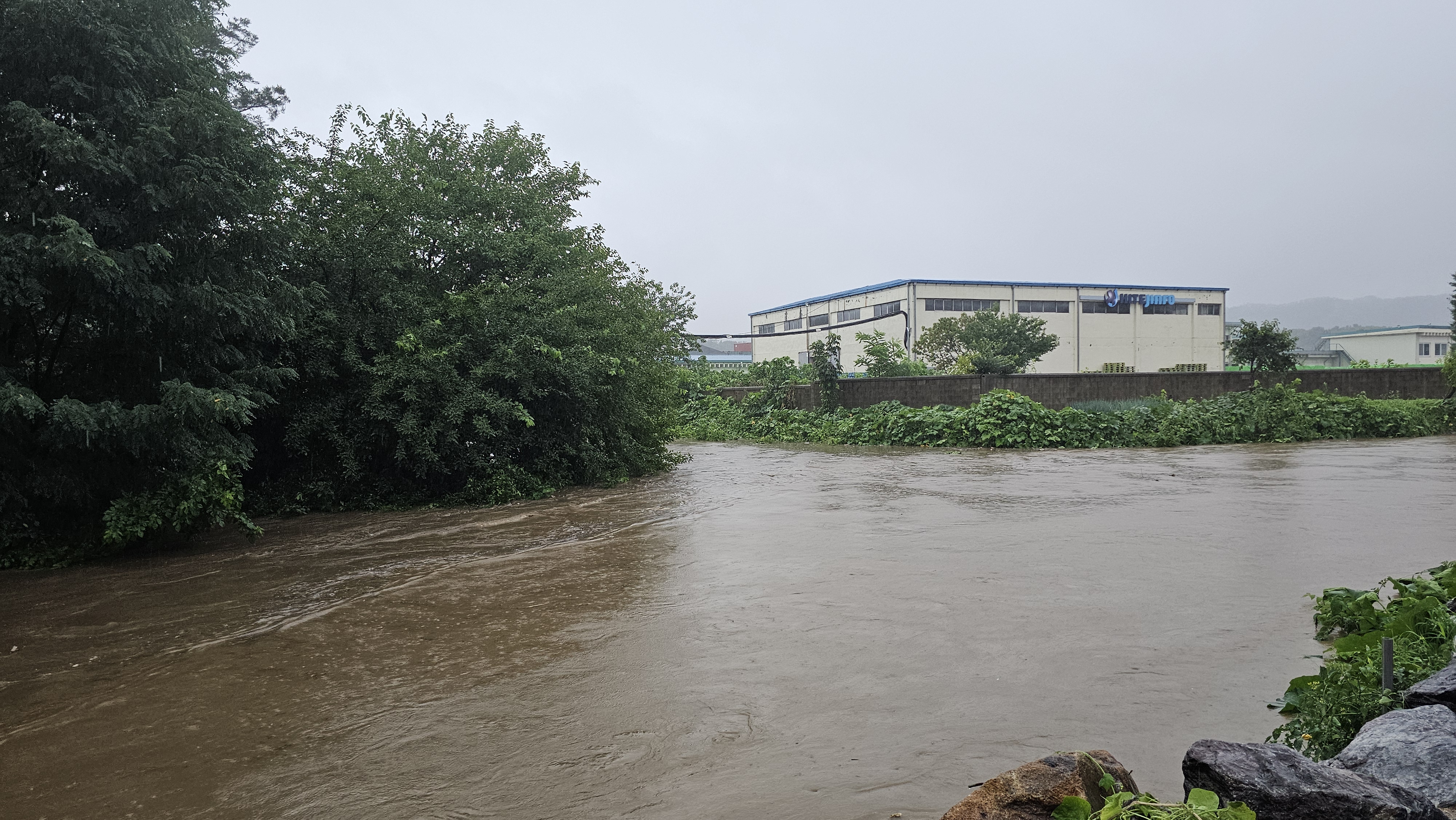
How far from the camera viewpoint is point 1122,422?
73.5 feet

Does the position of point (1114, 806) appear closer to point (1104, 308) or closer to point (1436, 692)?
point (1436, 692)

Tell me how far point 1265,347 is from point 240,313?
88.4 feet

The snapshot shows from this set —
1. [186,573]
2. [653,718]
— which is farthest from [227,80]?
[653,718]

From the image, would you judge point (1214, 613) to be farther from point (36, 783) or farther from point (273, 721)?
point (36, 783)

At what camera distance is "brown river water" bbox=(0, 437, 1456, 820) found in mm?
3977

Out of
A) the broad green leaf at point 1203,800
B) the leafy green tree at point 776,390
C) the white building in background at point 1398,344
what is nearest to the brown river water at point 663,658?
the broad green leaf at point 1203,800

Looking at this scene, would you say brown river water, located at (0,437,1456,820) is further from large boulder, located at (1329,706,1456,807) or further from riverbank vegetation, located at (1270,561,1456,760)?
large boulder, located at (1329,706,1456,807)

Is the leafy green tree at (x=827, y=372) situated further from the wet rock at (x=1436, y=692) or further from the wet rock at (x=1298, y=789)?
the wet rock at (x=1298, y=789)

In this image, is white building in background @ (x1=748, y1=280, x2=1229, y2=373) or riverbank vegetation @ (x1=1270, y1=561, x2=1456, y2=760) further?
white building in background @ (x1=748, y1=280, x2=1229, y2=373)

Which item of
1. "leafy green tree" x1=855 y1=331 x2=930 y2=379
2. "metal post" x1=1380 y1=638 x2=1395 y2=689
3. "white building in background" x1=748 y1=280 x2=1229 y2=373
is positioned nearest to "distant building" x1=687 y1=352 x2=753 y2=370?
"white building in background" x1=748 y1=280 x2=1229 y2=373

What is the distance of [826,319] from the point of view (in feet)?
251

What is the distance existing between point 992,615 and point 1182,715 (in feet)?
6.48

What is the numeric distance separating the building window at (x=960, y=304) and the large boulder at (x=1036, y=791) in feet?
211

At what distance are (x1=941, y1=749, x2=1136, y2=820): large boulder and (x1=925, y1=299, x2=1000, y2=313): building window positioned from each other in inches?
2529
